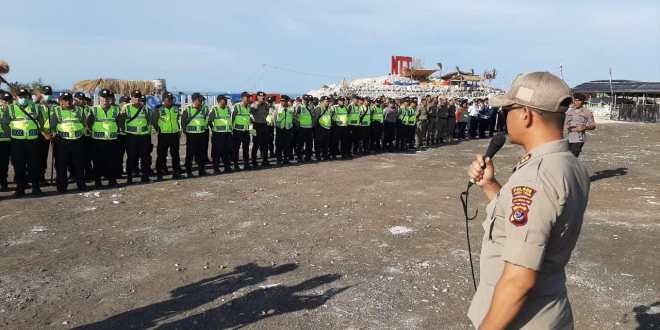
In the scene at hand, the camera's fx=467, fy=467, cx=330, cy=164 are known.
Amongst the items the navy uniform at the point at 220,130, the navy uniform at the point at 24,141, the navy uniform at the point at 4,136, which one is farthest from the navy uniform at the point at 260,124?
the navy uniform at the point at 4,136

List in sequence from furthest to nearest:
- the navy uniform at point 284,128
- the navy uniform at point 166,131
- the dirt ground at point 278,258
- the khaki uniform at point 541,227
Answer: the navy uniform at point 284,128, the navy uniform at point 166,131, the dirt ground at point 278,258, the khaki uniform at point 541,227

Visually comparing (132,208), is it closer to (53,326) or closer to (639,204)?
(53,326)

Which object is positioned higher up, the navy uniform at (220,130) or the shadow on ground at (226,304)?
the navy uniform at (220,130)

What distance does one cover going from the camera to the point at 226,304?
14.0 ft

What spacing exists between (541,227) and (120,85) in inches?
924

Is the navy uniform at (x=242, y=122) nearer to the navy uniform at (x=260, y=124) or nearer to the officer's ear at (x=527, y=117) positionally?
the navy uniform at (x=260, y=124)

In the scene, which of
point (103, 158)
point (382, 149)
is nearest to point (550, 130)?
point (103, 158)

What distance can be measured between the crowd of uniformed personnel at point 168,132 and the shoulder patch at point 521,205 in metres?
8.81

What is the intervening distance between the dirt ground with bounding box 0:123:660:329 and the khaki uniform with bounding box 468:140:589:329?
7.38ft

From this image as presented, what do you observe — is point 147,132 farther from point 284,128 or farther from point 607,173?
point 607,173

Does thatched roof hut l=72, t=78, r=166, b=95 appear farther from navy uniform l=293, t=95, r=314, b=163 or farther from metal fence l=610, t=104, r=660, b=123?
metal fence l=610, t=104, r=660, b=123

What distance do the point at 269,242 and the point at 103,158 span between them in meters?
5.19

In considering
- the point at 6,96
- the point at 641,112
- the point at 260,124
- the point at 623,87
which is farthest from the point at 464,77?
the point at 6,96

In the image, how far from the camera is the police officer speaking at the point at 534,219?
1.62 meters
